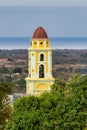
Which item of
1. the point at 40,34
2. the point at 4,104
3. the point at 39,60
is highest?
the point at 40,34

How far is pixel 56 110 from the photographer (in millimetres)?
19500

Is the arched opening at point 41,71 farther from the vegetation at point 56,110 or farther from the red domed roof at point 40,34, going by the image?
the vegetation at point 56,110

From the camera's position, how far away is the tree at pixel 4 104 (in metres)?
18.6

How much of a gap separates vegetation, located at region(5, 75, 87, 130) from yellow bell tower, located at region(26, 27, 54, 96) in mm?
13960

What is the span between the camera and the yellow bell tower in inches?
1356

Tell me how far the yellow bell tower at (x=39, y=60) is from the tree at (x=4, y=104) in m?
15.0

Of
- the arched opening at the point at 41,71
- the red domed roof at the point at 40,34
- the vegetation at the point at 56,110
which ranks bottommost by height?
the vegetation at the point at 56,110

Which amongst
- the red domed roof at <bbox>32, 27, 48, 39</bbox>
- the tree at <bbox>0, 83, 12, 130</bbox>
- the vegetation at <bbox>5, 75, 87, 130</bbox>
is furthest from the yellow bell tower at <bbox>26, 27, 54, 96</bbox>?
the tree at <bbox>0, 83, 12, 130</bbox>

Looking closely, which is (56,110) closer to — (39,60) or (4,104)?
(4,104)

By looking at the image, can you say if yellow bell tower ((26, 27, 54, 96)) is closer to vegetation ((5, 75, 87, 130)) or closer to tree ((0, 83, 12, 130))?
vegetation ((5, 75, 87, 130))

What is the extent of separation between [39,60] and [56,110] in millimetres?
15250

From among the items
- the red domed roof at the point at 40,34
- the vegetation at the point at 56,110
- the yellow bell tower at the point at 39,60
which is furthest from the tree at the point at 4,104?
the red domed roof at the point at 40,34

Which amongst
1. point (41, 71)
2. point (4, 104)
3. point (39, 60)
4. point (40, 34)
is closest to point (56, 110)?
point (4, 104)

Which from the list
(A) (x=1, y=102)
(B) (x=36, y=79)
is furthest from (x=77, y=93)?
(B) (x=36, y=79)
